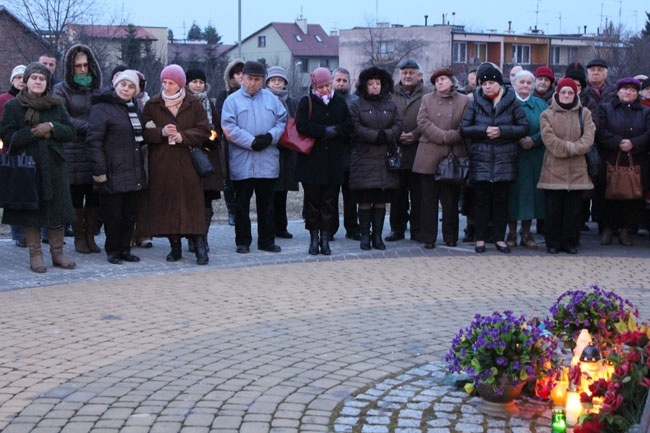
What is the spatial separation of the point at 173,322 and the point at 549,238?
558cm

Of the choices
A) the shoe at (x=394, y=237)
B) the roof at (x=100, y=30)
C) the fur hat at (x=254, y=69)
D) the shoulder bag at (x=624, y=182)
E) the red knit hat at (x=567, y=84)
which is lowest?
the shoe at (x=394, y=237)

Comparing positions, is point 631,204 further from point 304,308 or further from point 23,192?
point 23,192

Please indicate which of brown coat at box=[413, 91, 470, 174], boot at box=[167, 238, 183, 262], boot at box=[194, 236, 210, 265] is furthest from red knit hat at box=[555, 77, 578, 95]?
boot at box=[167, 238, 183, 262]

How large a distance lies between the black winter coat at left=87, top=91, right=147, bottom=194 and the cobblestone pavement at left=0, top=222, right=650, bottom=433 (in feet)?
2.91

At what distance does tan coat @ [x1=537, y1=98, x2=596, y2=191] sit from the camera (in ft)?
38.6

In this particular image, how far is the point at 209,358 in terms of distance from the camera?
6945mm

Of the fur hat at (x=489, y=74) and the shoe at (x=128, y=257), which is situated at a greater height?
the fur hat at (x=489, y=74)

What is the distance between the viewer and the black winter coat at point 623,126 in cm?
1245

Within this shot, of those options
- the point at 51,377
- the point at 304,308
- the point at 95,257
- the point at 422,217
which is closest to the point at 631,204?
the point at 422,217

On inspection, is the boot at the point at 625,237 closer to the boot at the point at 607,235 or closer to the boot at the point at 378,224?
the boot at the point at 607,235

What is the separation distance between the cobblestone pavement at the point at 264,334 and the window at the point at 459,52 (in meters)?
85.7

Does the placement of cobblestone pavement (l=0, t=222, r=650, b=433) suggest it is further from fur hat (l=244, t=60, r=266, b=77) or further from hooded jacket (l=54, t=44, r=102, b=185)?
fur hat (l=244, t=60, r=266, b=77)

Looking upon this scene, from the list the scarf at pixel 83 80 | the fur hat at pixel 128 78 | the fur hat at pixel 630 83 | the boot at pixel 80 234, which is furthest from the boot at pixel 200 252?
the fur hat at pixel 630 83

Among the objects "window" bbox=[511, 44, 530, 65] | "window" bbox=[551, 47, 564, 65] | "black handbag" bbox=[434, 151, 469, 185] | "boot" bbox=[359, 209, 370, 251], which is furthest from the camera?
"window" bbox=[551, 47, 564, 65]
